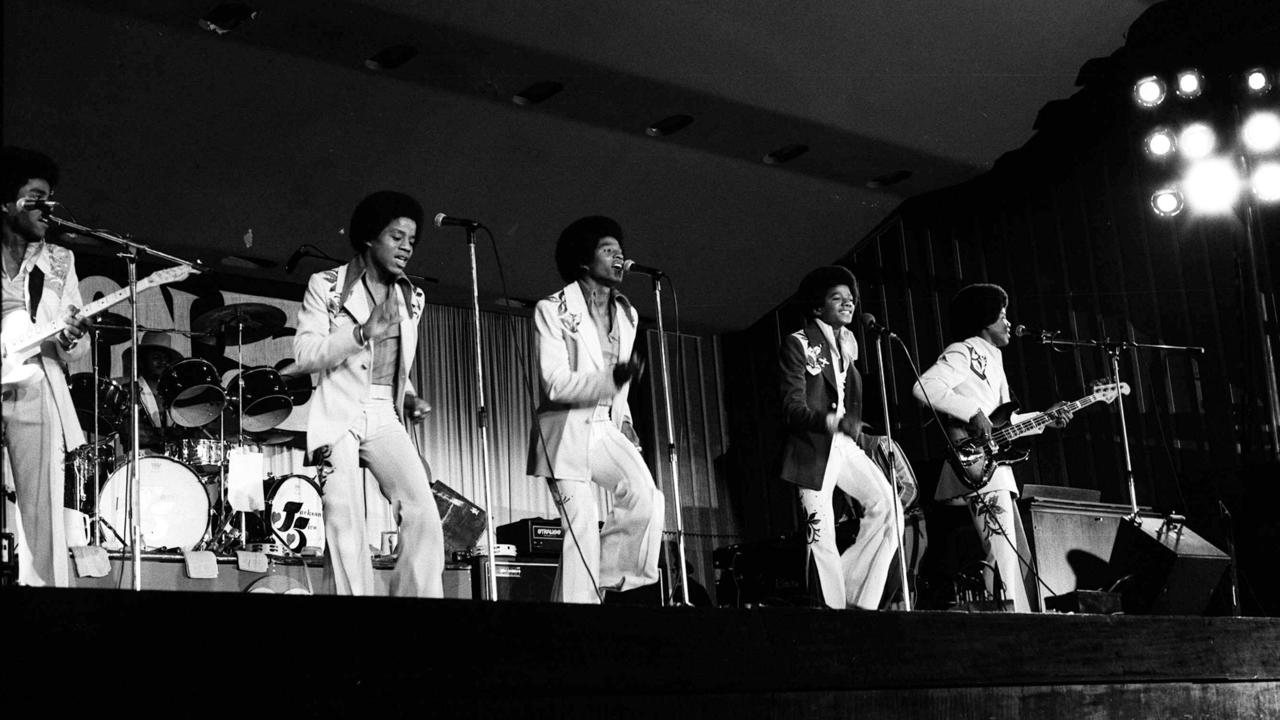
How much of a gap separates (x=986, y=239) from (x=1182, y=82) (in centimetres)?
242

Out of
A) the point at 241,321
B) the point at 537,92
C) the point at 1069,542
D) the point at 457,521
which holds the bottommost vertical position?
the point at 1069,542

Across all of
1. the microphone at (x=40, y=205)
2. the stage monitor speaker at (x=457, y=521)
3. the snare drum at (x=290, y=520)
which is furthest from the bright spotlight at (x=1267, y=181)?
the microphone at (x=40, y=205)

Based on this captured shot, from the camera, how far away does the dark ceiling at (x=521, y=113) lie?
7.88 metres

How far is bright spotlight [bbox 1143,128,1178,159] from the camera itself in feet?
28.3

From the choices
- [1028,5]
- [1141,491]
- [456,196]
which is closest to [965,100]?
[1028,5]

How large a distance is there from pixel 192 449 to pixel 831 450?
466cm

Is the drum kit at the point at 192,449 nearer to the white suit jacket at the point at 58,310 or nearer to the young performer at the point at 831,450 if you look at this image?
the white suit jacket at the point at 58,310

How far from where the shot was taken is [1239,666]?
474cm

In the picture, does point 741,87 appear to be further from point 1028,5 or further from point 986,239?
point 986,239

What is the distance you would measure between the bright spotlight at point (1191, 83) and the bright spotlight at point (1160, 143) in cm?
27

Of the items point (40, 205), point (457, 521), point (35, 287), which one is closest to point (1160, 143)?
point (457, 521)

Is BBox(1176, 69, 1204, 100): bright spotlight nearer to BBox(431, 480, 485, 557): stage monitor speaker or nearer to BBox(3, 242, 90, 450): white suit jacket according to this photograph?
BBox(431, 480, 485, 557): stage monitor speaker

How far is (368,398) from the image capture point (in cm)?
484

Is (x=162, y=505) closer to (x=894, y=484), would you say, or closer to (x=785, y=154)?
(x=894, y=484)
